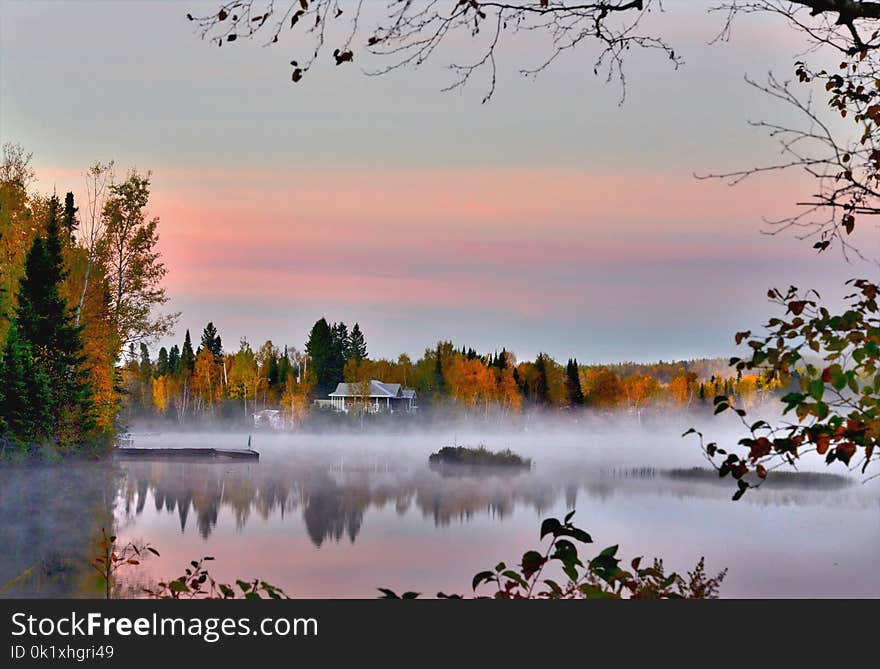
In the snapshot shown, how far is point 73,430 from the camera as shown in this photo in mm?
32938

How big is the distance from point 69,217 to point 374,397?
61191 millimetres

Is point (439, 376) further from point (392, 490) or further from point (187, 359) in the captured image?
point (392, 490)

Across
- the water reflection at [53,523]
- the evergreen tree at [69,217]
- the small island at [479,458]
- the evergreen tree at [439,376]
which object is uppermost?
the evergreen tree at [69,217]

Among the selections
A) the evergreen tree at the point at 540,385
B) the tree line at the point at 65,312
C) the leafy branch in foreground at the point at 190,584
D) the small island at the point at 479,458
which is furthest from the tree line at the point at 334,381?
the leafy branch in foreground at the point at 190,584

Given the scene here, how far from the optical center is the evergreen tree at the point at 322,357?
105875mm

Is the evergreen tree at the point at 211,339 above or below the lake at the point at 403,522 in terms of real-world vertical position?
above

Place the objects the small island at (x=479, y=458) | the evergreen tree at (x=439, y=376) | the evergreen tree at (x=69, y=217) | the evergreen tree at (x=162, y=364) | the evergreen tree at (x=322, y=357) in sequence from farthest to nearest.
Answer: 1. the evergreen tree at (x=162, y=364)
2. the evergreen tree at (x=322, y=357)
3. the evergreen tree at (x=439, y=376)
4. the small island at (x=479, y=458)
5. the evergreen tree at (x=69, y=217)

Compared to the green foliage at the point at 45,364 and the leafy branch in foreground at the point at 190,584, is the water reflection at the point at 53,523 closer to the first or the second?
the leafy branch in foreground at the point at 190,584

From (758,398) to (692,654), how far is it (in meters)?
127

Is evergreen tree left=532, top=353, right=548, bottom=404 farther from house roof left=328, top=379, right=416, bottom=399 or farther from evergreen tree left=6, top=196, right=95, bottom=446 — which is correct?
evergreen tree left=6, top=196, right=95, bottom=446

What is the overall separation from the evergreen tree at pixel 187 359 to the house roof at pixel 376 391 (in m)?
16.7

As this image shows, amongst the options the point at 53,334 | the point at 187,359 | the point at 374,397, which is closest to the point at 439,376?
the point at 374,397

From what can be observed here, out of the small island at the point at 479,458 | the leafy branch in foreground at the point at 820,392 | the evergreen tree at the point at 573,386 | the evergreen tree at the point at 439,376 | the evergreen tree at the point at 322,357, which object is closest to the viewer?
the leafy branch in foreground at the point at 820,392

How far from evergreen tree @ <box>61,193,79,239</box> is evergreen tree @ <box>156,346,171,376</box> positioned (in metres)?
83.2
